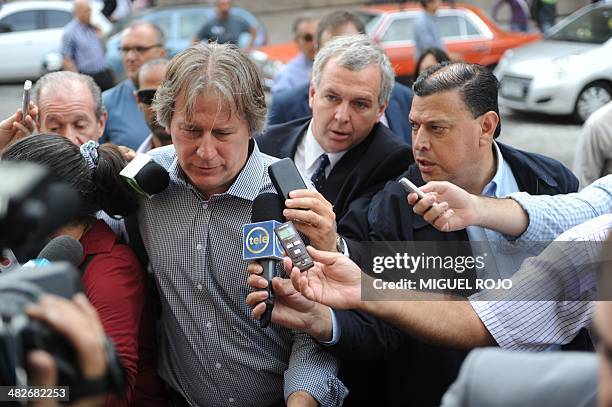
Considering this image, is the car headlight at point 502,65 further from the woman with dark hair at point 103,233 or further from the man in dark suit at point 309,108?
the woman with dark hair at point 103,233

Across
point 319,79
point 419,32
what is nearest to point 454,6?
point 419,32

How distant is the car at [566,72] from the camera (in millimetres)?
12789

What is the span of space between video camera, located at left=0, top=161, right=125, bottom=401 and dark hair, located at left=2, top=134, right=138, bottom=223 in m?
1.22

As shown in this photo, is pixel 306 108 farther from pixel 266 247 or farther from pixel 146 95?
pixel 266 247

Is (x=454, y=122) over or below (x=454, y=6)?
over

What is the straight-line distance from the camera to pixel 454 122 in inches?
142

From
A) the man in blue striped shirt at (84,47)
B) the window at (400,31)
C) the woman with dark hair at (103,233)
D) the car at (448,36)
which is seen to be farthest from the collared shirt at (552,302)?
the window at (400,31)

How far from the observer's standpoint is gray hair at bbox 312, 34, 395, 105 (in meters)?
4.30

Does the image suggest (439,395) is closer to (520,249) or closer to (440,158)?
(520,249)

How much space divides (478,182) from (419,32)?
326 inches

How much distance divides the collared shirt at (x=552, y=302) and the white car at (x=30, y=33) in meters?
14.5

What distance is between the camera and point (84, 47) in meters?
11.9

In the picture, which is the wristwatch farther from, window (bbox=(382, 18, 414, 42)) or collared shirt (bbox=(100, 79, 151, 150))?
window (bbox=(382, 18, 414, 42))

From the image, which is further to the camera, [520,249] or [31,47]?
[31,47]
